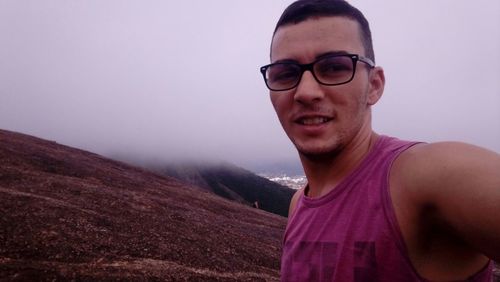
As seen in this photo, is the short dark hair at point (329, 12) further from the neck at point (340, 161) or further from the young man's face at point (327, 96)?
the neck at point (340, 161)

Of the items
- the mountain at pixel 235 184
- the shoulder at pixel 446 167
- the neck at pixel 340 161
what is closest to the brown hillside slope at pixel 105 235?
the neck at pixel 340 161

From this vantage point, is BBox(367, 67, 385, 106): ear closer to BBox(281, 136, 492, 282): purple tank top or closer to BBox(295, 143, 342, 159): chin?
BBox(281, 136, 492, 282): purple tank top

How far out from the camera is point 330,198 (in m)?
3.02

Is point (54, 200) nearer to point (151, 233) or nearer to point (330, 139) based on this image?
point (151, 233)

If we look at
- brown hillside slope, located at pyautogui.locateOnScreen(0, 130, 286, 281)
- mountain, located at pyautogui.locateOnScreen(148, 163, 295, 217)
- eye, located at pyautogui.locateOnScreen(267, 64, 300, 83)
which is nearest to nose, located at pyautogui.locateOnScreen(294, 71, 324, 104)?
eye, located at pyautogui.locateOnScreen(267, 64, 300, 83)

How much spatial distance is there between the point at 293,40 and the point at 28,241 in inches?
643

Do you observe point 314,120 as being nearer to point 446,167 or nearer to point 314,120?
point 314,120

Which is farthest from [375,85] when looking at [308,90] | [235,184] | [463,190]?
[235,184]

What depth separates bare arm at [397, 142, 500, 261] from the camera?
212 centimetres

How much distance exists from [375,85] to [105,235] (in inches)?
696

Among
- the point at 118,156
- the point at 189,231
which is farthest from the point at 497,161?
the point at 118,156

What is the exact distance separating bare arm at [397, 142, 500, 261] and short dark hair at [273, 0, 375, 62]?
1.26m

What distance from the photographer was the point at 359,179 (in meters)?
2.85

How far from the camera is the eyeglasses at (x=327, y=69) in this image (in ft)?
10.2
